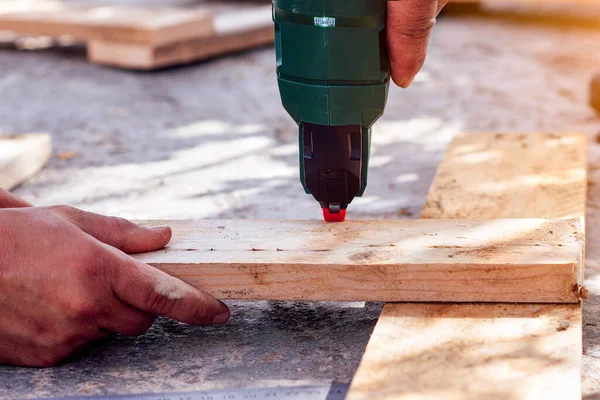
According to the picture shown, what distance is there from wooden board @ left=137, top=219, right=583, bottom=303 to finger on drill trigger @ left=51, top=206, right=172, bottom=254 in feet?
0.10

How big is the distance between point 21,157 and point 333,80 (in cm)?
199

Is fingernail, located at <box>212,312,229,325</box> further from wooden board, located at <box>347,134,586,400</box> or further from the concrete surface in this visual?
wooden board, located at <box>347,134,586,400</box>

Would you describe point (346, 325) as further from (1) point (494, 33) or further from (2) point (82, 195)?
(1) point (494, 33)

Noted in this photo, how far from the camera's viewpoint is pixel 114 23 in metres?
5.66

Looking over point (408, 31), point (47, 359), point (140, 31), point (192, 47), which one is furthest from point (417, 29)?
point (192, 47)

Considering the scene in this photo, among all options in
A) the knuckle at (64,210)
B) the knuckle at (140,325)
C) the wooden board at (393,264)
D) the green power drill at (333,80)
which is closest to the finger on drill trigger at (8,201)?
the knuckle at (64,210)

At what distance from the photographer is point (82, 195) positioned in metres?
3.41

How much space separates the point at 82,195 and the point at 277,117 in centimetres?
148

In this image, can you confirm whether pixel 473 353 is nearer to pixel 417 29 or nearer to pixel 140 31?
pixel 417 29

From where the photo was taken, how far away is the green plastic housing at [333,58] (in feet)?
6.34

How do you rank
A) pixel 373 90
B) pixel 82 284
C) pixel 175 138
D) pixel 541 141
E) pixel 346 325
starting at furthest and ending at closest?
1. pixel 175 138
2. pixel 541 141
3. pixel 346 325
4. pixel 373 90
5. pixel 82 284

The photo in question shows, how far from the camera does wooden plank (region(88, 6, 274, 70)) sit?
18.4 feet

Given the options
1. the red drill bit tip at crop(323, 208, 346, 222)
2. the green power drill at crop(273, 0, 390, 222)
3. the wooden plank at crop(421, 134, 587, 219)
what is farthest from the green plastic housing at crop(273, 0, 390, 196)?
the wooden plank at crop(421, 134, 587, 219)

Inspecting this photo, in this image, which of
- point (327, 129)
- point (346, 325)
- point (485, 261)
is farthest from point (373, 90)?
point (346, 325)
